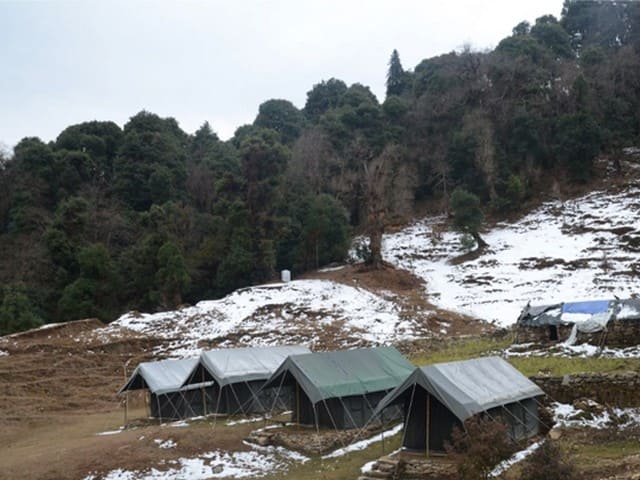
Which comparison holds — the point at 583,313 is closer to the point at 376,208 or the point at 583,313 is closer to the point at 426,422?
the point at 426,422

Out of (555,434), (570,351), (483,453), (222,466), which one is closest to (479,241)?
(570,351)

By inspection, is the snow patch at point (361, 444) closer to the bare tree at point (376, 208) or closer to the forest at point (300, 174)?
the bare tree at point (376, 208)

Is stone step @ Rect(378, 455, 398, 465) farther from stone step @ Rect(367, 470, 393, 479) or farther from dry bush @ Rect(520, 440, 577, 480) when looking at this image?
dry bush @ Rect(520, 440, 577, 480)

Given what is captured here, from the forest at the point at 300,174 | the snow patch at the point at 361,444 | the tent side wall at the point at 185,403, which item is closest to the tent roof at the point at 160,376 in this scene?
the tent side wall at the point at 185,403

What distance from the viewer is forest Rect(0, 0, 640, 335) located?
145ft

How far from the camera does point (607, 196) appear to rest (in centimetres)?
4959

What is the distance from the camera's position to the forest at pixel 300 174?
44.2 meters

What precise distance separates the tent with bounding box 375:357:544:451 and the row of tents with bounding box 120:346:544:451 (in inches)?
0.9

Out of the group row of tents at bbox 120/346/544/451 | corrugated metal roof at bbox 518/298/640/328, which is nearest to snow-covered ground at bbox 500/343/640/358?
corrugated metal roof at bbox 518/298/640/328

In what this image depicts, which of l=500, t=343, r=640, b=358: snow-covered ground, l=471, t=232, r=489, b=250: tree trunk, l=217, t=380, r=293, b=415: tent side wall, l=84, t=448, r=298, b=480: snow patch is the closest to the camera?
l=84, t=448, r=298, b=480: snow patch

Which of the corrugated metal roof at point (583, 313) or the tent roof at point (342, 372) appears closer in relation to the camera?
the tent roof at point (342, 372)

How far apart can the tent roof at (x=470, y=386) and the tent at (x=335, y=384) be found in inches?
120

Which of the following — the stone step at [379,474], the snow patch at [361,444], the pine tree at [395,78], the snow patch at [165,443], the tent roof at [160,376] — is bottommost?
the snow patch at [361,444]

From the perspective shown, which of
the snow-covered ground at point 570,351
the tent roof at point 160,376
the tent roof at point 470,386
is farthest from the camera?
the tent roof at point 160,376
